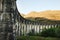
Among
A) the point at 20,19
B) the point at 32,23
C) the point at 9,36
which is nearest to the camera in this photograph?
the point at 9,36

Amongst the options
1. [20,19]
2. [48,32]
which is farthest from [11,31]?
[48,32]

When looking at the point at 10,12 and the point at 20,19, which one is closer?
the point at 10,12

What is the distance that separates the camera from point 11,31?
11.9 meters

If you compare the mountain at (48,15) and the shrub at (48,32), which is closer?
the shrub at (48,32)

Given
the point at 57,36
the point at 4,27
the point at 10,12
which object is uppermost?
the point at 10,12

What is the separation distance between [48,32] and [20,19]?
2187mm

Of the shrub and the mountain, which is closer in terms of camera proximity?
the shrub

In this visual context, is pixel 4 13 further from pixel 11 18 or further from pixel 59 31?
pixel 59 31

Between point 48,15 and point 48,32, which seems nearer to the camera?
point 48,32

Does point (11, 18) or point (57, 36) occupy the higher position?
point (11, 18)

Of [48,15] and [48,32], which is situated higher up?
[48,15]

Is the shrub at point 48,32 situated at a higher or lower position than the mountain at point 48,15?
lower

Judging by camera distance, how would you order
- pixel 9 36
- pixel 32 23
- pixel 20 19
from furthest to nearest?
1. pixel 32 23
2. pixel 20 19
3. pixel 9 36

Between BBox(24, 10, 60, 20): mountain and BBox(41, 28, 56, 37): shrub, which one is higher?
BBox(24, 10, 60, 20): mountain
